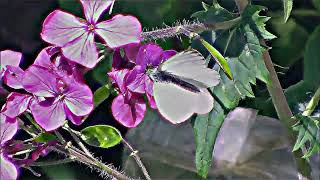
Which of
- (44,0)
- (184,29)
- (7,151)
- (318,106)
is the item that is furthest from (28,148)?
(44,0)

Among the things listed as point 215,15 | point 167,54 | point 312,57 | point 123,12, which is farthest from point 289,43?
point 167,54

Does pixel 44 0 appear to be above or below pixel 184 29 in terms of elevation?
below

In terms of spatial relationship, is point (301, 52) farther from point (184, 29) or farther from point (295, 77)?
point (184, 29)

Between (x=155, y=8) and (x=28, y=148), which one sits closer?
(x=28, y=148)

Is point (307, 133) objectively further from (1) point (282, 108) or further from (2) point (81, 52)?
(2) point (81, 52)

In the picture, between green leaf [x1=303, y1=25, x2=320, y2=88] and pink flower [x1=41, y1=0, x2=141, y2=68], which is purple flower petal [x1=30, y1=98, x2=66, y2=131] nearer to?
pink flower [x1=41, y1=0, x2=141, y2=68]

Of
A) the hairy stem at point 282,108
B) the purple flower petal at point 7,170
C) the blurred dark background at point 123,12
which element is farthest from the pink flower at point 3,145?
the blurred dark background at point 123,12
